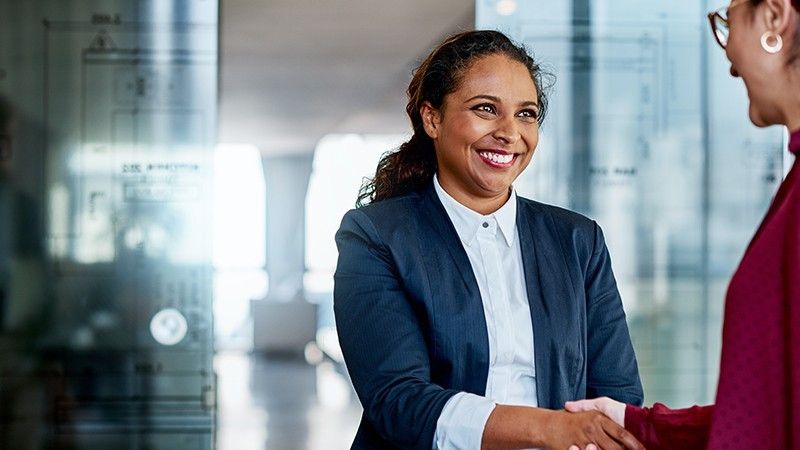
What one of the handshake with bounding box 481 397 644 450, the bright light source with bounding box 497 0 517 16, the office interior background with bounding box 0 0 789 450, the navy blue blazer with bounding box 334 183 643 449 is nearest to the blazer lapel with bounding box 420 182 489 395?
the navy blue blazer with bounding box 334 183 643 449

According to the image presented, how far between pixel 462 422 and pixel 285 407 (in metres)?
7.68

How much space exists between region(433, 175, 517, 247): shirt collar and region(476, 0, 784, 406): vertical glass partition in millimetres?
2655

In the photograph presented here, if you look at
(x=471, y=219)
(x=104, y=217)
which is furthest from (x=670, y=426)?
(x=104, y=217)

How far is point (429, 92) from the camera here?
1.96m

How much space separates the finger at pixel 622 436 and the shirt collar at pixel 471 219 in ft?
1.29

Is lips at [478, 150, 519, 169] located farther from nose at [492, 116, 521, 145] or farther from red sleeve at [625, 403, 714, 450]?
red sleeve at [625, 403, 714, 450]

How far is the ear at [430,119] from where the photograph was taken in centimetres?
196

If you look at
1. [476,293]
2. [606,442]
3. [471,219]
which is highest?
[471,219]

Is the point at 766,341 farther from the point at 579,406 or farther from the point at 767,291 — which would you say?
the point at 579,406

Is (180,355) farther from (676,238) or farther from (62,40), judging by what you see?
(676,238)

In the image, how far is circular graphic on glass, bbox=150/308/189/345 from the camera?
4.45m

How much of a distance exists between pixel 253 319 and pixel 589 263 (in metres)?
14.4

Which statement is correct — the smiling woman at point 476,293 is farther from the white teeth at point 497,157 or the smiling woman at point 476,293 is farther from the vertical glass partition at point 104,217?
the vertical glass partition at point 104,217

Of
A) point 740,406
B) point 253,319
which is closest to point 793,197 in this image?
point 740,406
